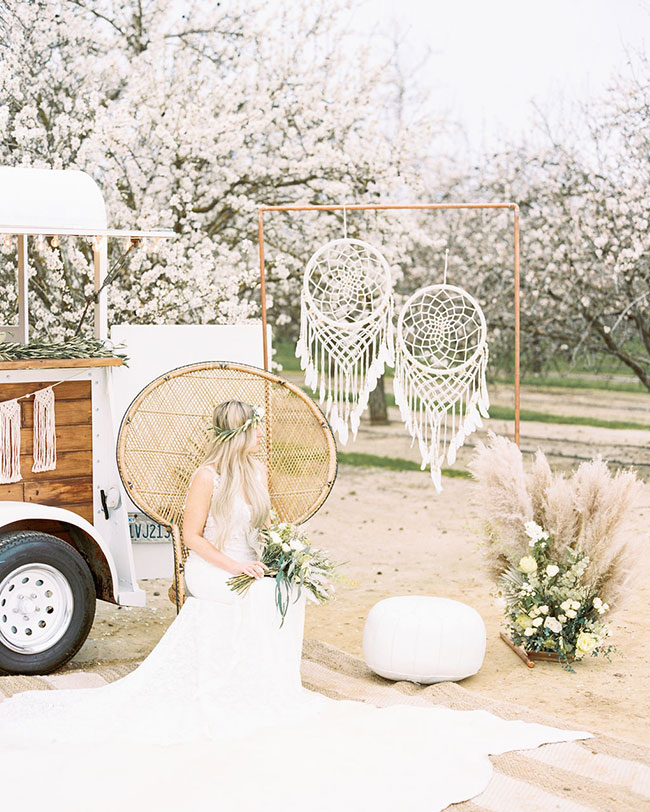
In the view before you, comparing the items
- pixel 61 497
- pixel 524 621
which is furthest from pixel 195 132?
pixel 524 621

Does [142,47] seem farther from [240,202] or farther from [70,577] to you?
[70,577]

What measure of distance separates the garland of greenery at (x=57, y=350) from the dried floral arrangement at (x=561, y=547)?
1972 millimetres

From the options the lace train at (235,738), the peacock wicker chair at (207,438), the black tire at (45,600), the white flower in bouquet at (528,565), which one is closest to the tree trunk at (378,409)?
the peacock wicker chair at (207,438)

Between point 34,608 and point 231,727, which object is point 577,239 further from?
point 231,727

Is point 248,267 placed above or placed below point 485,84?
below

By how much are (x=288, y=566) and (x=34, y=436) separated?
1.45m

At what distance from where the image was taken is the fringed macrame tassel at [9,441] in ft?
14.9

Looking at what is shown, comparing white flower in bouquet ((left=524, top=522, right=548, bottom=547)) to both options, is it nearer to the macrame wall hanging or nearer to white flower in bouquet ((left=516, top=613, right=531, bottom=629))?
white flower in bouquet ((left=516, top=613, right=531, bottom=629))

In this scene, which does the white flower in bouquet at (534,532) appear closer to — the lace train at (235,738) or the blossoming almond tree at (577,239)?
the lace train at (235,738)

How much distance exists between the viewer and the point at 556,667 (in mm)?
4789

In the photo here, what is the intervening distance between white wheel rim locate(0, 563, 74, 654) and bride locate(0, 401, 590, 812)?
21.5 inches

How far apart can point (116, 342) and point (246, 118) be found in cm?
535

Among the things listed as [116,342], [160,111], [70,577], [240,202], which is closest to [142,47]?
[160,111]

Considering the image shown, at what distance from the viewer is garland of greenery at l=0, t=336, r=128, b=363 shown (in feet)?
15.0
